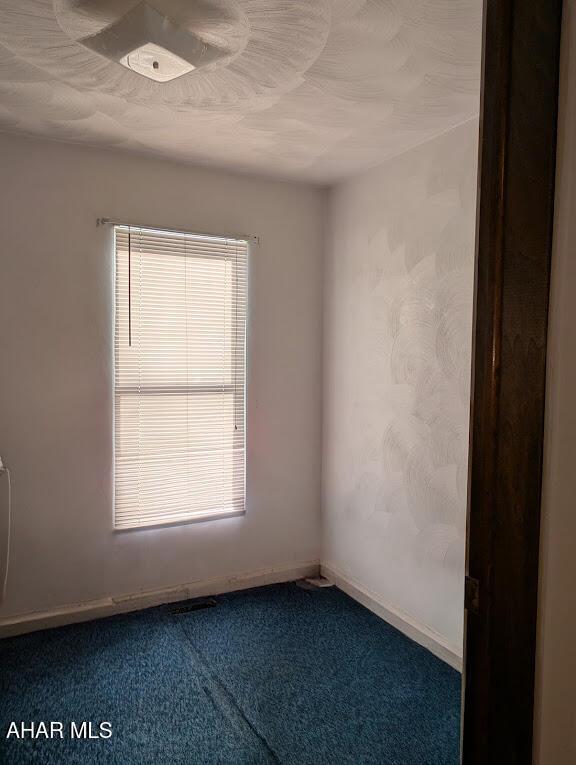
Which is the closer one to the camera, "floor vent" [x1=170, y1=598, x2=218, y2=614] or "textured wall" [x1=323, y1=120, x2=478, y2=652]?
"textured wall" [x1=323, y1=120, x2=478, y2=652]

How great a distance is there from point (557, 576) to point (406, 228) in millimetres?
2282

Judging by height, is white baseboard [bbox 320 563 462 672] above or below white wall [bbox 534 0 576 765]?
below

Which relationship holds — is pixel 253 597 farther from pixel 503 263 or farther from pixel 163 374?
pixel 503 263

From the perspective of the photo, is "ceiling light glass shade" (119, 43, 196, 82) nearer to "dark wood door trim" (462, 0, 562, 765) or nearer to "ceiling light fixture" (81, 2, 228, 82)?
"ceiling light fixture" (81, 2, 228, 82)

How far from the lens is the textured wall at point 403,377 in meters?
2.59

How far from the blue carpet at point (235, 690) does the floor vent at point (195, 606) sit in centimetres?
4

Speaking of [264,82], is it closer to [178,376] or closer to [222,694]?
[178,376]

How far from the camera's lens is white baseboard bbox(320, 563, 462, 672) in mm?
2639

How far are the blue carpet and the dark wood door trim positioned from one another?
4.40ft

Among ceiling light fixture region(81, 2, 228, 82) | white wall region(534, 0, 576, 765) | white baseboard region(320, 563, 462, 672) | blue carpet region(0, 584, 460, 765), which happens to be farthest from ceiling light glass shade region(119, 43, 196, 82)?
white baseboard region(320, 563, 462, 672)

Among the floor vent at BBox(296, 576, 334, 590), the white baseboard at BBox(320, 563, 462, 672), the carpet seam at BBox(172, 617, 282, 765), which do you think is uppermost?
the white baseboard at BBox(320, 563, 462, 672)

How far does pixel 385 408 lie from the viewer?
308 cm

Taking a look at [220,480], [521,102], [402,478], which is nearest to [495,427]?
[521,102]

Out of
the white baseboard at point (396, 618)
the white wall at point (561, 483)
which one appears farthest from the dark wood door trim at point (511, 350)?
the white baseboard at point (396, 618)
